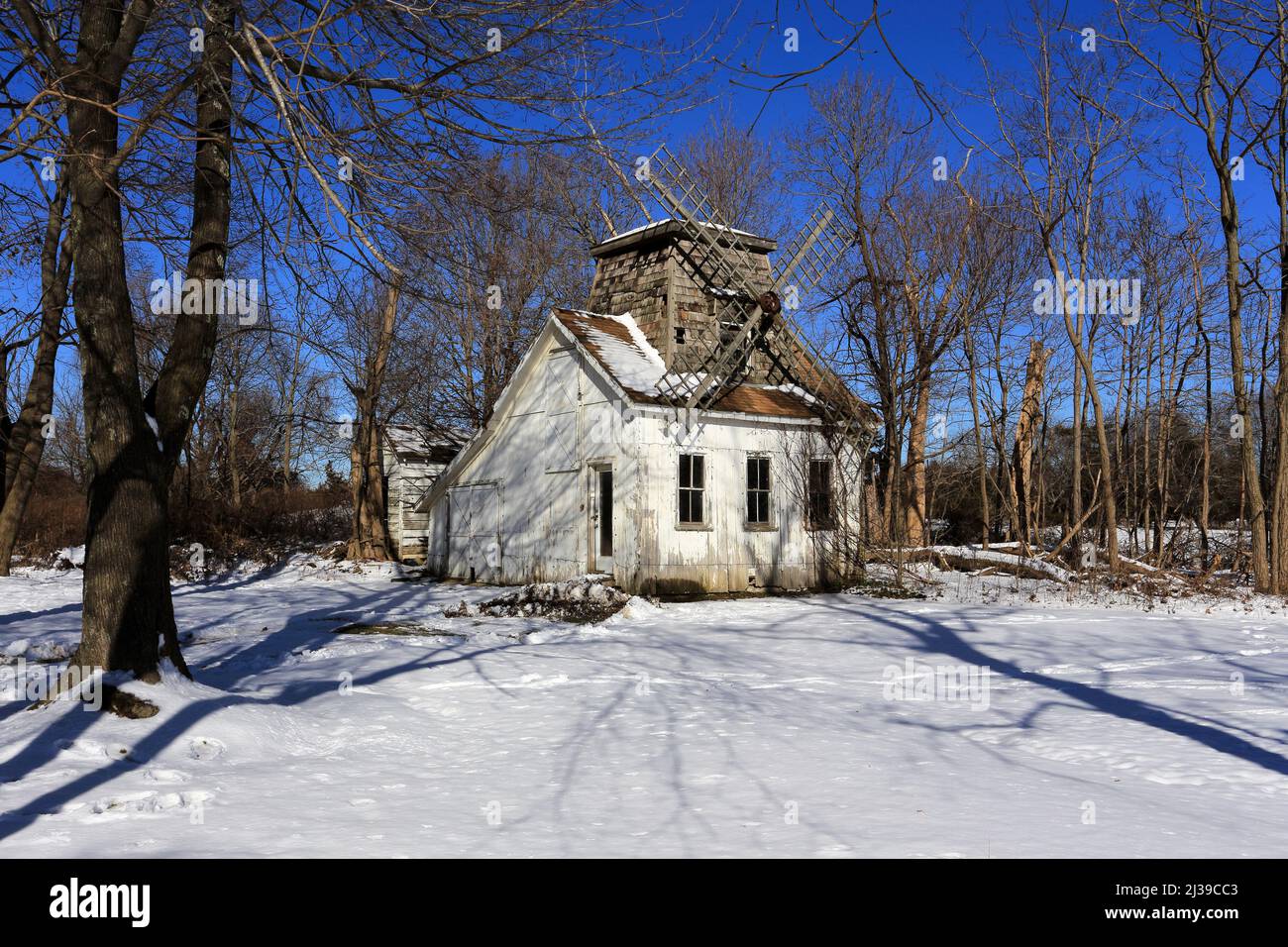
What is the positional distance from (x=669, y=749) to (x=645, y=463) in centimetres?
1118

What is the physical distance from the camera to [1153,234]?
27906 mm

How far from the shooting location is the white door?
19.3 m

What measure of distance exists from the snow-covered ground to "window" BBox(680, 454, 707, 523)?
5412 mm

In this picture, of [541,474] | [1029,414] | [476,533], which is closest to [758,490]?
[541,474]

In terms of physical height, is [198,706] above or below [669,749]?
above

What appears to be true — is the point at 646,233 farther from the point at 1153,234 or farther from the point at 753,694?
the point at 1153,234

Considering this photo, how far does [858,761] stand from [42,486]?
42.5 meters

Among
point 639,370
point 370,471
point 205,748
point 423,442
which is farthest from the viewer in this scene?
point 423,442

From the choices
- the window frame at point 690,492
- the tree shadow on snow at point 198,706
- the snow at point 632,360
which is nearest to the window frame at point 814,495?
the window frame at point 690,492

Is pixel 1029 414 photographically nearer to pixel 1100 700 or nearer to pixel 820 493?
pixel 820 493

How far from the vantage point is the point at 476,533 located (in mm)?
22688

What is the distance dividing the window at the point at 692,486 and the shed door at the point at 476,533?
196 inches

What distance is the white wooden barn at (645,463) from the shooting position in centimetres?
1864
